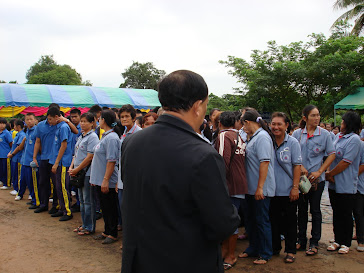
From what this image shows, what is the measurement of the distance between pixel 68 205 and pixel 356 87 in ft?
42.7

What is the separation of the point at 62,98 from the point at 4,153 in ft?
15.2

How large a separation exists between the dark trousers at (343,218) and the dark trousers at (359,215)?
7.4 inches

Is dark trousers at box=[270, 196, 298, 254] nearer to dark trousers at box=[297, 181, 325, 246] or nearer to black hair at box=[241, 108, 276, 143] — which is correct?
dark trousers at box=[297, 181, 325, 246]

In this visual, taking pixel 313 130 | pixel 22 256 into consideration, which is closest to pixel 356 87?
pixel 313 130

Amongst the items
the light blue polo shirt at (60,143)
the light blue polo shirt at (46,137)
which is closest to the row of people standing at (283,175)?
the light blue polo shirt at (60,143)

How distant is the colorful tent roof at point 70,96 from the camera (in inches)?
508

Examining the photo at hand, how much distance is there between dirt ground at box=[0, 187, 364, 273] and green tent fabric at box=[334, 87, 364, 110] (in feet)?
30.0

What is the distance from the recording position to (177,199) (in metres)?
1.52

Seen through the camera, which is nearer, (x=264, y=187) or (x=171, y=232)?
(x=171, y=232)

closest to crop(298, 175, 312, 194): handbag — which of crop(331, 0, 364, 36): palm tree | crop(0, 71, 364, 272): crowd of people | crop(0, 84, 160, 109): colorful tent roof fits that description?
crop(0, 71, 364, 272): crowd of people

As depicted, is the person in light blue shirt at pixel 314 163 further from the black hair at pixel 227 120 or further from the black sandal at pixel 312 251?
the black hair at pixel 227 120

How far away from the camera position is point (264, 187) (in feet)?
13.9

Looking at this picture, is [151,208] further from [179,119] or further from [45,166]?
[45,166]

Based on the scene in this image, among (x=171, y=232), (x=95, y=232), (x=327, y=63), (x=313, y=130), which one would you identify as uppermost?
(x=327, y=63)
